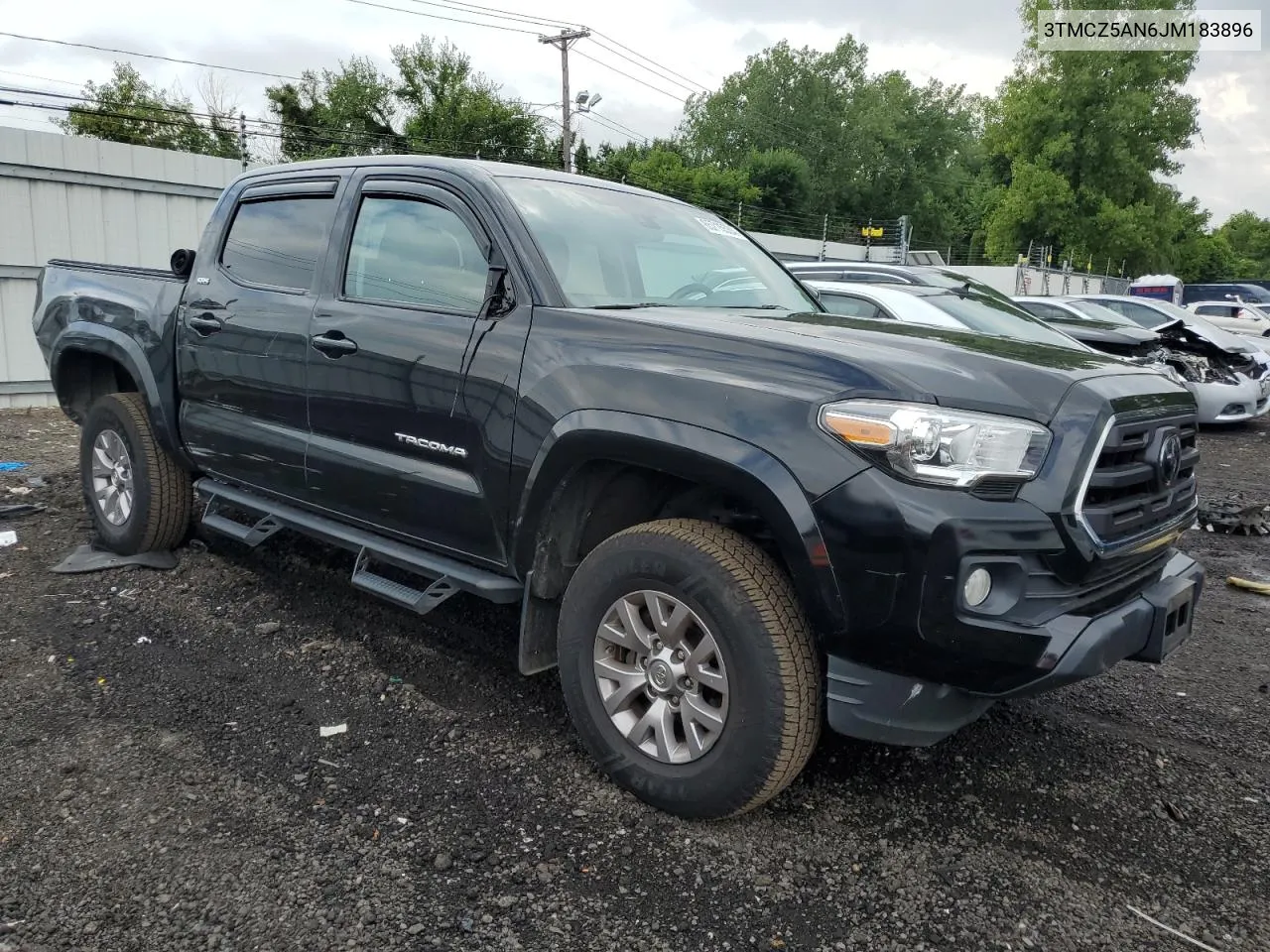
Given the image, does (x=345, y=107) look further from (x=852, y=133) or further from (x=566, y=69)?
(x=852, y=133)

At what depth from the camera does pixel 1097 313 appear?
12375mm

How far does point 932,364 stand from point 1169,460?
2.75 feet

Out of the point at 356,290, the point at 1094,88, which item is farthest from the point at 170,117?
the point at 356,290

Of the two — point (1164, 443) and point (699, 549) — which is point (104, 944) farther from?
point (1164, 443)

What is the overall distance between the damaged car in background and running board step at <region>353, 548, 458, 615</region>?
927 cm

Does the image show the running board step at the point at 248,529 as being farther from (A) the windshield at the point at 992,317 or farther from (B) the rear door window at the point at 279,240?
(A) the windshield at the point at 992,317

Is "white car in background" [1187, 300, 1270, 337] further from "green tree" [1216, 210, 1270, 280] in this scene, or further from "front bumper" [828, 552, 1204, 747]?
"green tree" [1216, 210, 1270, 280]

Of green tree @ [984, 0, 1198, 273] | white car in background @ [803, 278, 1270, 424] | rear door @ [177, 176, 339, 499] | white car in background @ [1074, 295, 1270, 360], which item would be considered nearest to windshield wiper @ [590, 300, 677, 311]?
rear door @ [177, 176, 339, 499]

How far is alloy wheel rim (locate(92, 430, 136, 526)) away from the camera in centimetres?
489

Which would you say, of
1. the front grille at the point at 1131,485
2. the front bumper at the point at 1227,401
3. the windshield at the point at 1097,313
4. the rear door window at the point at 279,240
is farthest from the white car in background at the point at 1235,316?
the rear door window at the point at 279,240

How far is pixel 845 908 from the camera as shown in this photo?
2404 millimetres

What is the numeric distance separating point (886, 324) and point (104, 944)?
9.02ft

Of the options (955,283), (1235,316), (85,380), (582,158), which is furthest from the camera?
(582,158)

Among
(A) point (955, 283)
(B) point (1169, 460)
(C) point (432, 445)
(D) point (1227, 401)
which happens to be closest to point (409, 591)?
(C) point (432, 445)
